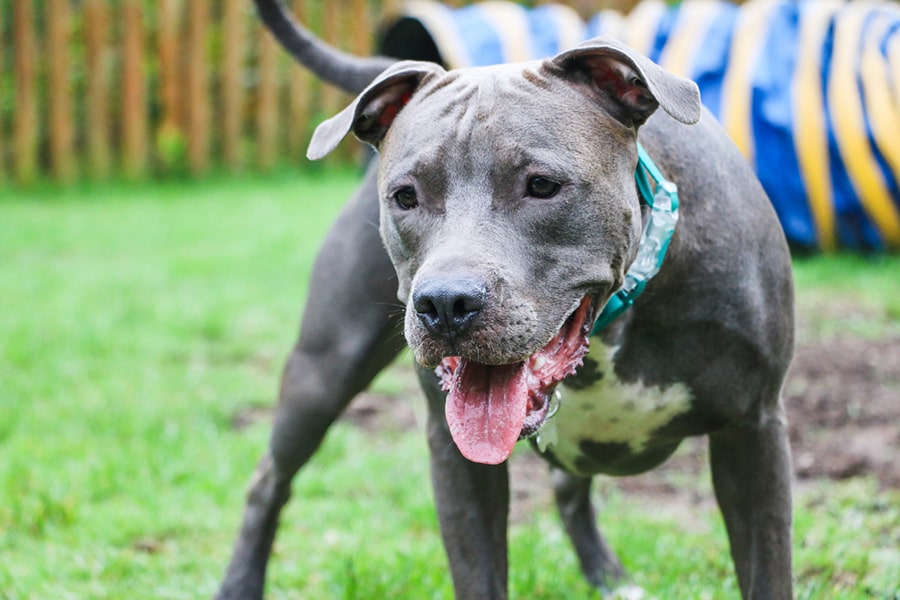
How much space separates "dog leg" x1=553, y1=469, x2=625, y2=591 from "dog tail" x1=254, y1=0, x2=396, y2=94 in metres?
1.51

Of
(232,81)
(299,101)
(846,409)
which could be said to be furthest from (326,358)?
(299,101)

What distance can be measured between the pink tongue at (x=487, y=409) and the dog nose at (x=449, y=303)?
0.19 m

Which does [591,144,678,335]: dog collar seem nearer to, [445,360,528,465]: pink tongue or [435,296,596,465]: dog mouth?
[435,296,596,465]: dog mouth

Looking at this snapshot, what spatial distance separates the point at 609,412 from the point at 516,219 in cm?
73

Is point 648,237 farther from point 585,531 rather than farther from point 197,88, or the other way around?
point 197,88

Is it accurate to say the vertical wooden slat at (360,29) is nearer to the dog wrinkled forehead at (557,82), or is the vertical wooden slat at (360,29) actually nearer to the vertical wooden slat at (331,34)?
the vertical wooden slat at (331,34)

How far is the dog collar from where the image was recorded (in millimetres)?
3025

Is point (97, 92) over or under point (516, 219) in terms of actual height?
under

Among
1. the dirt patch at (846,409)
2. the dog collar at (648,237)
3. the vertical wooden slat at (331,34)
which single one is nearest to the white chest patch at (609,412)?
the dog collar at (648,237)

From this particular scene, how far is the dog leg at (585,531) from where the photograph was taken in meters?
4.05

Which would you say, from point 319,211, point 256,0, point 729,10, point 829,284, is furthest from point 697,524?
point 319,211

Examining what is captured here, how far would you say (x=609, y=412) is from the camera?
3283 millimetres

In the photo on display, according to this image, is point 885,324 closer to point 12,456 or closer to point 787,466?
point 787,466

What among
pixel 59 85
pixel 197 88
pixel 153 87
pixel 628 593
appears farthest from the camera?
pixel 153 87
